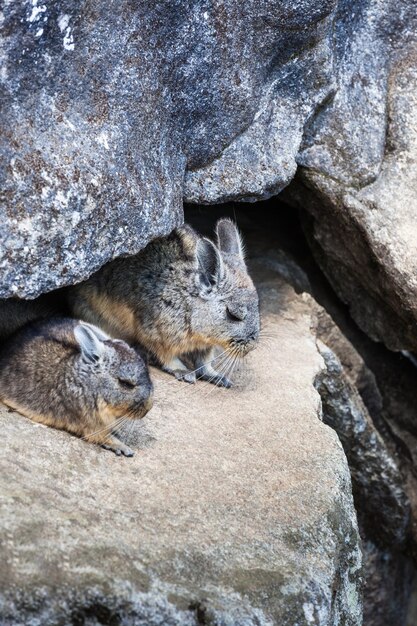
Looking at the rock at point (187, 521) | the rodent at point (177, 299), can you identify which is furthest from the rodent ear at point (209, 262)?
the rock at point (187, 521)

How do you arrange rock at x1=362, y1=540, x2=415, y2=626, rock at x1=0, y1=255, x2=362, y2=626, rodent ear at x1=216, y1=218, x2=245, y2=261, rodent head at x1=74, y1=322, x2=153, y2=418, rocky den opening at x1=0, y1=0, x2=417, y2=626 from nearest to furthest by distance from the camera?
rock at x1=0, y1=255, x2=362, y2=626 < rocky den opening at x1=0, y1=0, x2=417, y2=626 < rodent head at x1=74, y1=322, x2=153, y2=418 < rodent ear at x1=216, y1=218, x2=245, y2=261 < rock at x1=362, y1=540, x2=415, y2=626

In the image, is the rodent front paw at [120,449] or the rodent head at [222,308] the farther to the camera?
the rodent head at [222,308]

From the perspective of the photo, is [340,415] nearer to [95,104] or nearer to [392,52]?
[392,52]

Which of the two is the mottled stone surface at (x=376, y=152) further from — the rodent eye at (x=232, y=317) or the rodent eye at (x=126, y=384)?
the rodent eye at (x=126, y=384)

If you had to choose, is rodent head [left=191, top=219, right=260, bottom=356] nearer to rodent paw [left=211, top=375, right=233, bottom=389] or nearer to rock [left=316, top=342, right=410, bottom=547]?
rodent paw [left=211, top=375, right=233, bottom=389]

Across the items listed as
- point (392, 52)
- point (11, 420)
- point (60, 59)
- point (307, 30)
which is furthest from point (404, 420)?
point (60, 59)

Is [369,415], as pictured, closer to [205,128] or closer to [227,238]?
[227,238]

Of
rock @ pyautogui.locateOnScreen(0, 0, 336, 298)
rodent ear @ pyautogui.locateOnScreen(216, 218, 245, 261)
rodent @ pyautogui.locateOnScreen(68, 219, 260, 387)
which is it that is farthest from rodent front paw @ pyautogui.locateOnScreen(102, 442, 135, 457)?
rodent ear @ pyautogui.locateOnScreen(216, 218, 245, 261)

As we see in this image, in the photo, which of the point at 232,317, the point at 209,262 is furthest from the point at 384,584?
the point at 209,262
